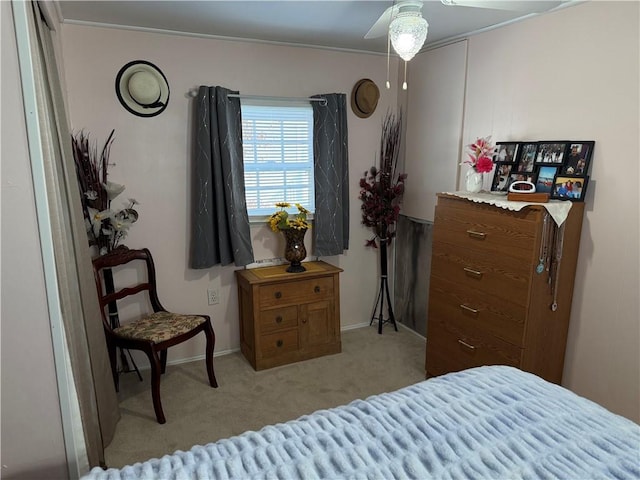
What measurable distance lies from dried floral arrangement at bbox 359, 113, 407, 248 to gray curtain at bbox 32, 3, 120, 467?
2.15 meters

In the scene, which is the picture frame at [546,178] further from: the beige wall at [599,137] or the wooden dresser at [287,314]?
the wooden dresser at [287,314]

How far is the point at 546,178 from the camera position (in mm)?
2410

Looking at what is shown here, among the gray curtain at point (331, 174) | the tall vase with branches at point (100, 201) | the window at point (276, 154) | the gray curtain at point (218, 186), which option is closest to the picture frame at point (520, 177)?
the gray curtain at point (331, 174)

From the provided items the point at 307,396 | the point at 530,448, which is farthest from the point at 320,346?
the point at 530,448

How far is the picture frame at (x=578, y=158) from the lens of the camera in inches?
88.1

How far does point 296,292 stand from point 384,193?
3.70 feet

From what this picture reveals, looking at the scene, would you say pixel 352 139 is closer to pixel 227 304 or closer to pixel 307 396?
pixel 227 304

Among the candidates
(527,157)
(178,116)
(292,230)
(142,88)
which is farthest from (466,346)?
(142,88)

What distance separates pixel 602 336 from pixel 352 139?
86.5 inches

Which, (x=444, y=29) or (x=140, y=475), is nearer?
(x=140, y=475)

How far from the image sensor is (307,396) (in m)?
2.76

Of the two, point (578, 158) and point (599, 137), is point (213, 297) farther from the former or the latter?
point (599, 137)

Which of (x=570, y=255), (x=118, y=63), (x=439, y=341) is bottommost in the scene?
(x=439, y=341)

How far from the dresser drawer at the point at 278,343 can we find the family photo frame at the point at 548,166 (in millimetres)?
1702
